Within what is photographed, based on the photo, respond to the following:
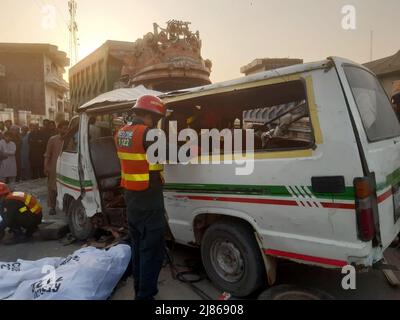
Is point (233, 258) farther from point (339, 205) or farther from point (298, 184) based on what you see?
point (339, 205)

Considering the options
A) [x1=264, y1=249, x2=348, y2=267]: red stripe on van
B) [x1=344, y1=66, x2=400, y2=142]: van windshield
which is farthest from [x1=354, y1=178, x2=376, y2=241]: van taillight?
[x1=344, y1=66, x2=400, y2=142]: van windshield

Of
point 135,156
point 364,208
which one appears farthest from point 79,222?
point 364,208

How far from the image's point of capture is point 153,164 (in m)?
3.02

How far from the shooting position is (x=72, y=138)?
215 inches

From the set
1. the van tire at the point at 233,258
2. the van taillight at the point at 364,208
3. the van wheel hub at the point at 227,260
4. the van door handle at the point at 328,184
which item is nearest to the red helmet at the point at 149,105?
the van tire at the point at 233,258

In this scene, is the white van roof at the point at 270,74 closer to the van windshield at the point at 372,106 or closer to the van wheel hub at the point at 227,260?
the van windshield at the point at 372,106

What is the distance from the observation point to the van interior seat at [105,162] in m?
4.85

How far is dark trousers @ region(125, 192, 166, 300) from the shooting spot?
307 centimetres

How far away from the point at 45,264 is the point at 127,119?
84.7 inches

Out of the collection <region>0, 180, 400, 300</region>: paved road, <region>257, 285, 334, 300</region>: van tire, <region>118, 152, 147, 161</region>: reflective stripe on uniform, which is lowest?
<region>0, 180, 400, 300</region>: paved road

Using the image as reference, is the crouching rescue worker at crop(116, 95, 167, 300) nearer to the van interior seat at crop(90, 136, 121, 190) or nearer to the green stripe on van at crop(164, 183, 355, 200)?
the green stripe on van at crop(164, 183, 355, 200)

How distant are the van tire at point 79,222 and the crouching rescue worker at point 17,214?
1.65 ft

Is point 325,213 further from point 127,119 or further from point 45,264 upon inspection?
point 127,119
